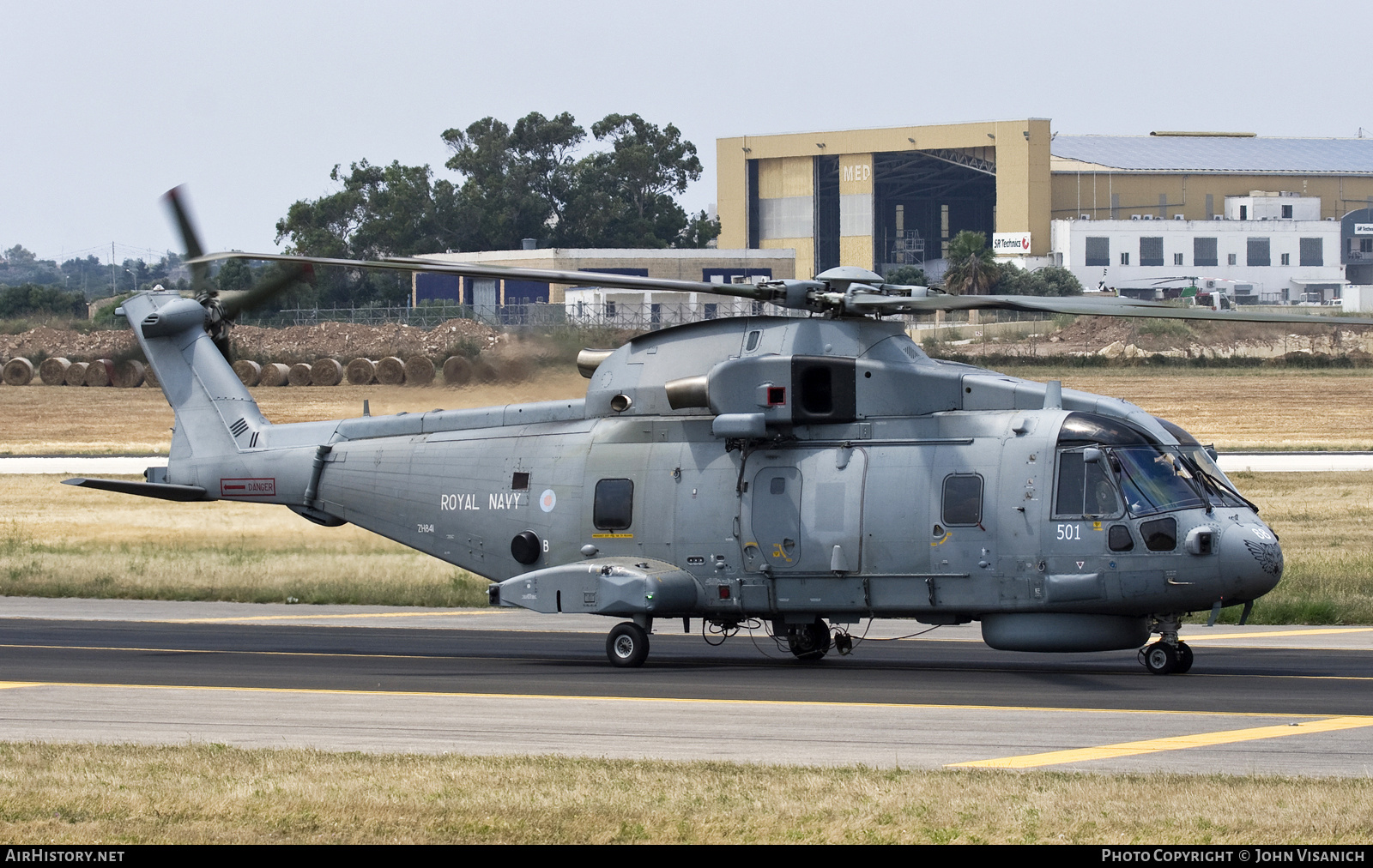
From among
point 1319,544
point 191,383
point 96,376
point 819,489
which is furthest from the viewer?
point 96,376

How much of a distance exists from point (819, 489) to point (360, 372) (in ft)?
147

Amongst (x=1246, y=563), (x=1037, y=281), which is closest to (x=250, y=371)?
(x=1246, y=563)

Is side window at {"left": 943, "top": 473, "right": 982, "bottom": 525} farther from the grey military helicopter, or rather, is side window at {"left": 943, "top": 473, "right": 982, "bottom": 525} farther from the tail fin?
the tail fin

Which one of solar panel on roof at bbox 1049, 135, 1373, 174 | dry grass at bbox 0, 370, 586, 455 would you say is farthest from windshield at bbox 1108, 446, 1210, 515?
solar panel on roof at bbox 1049, 135, 1373, 174

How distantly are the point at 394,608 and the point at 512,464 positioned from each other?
7306 mm

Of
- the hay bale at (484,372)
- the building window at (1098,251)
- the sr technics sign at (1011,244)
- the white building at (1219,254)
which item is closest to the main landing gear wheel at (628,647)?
the hay bale at (484,372)

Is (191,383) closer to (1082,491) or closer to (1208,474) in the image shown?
(1082,491)

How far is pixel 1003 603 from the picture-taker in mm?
16016

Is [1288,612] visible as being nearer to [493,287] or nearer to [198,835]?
[198,835]

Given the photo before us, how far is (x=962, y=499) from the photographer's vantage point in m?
16.3

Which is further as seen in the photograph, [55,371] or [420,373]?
[55,371]

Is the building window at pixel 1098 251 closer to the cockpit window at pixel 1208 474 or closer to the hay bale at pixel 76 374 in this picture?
the hay bale at pixel 76 374

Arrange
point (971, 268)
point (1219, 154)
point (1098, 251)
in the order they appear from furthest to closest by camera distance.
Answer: point (1219, 154), point (1098, 251), point (971, 268)
